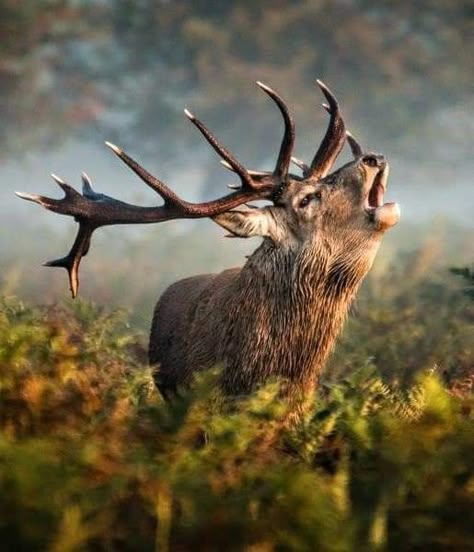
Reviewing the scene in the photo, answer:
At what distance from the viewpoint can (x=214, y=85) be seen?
120 ft

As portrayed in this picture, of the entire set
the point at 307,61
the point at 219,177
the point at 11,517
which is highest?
the point at 307,61

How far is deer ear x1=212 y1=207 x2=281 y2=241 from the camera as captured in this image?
412 cm

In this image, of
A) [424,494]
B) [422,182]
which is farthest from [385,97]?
[424,494]

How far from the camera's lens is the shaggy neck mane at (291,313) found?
12.8 ft

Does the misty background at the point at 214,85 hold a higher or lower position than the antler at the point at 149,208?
higher

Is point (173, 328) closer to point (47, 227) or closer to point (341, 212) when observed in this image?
point (341, 212)

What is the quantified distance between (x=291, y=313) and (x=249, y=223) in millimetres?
520

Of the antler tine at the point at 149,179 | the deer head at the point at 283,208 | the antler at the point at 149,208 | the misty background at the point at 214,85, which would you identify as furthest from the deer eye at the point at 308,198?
the misty background at the point at 214,85

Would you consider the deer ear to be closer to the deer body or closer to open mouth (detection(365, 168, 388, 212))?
the deer body

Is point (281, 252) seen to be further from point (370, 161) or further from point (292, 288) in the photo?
point (370, 161)

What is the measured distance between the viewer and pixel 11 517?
4.70ft

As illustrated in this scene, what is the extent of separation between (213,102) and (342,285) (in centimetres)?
3475

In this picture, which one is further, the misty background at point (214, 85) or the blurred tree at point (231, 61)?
the blurred tree at point (231, 61)

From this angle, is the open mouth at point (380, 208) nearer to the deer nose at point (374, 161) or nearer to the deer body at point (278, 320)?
the deer nose at point (374, 161)
